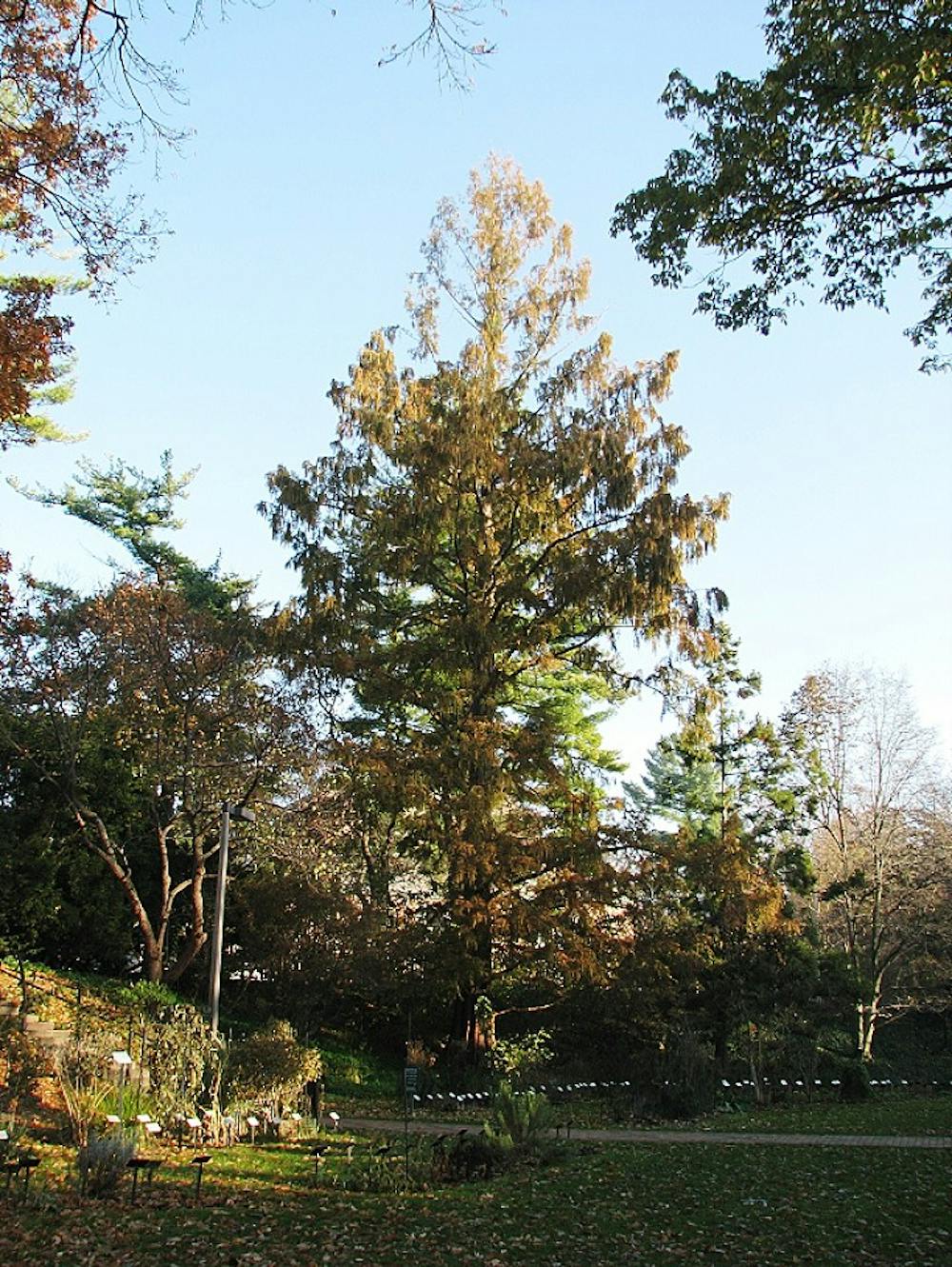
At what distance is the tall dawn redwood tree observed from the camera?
52.9 ft

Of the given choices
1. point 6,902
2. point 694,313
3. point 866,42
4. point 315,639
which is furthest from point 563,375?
point 6,902

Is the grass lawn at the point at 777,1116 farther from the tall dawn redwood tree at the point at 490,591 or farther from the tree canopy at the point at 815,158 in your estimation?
the tree canopy at the point at 815,158

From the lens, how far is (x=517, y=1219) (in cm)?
673

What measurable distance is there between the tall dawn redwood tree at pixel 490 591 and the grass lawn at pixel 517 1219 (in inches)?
290

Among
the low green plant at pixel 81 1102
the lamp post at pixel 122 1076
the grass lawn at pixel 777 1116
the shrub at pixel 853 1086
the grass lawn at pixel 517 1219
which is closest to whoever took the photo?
the grass lawn at pixel 517 1219

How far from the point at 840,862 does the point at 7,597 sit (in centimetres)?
2007

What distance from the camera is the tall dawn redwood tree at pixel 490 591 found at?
16125 millimetres

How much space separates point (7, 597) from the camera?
10555mm

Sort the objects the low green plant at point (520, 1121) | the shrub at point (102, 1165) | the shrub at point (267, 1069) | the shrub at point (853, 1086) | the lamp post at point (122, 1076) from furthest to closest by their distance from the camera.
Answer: the shrub at point (853, 1086) → the shrub at point (267, 1069) → the low green plant at point (520, 1121) → the lamp post at point (122, 1076) → the shrub at point (102, 1165)

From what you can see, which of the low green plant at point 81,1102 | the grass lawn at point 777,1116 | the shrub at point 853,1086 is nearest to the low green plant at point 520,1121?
the grass lawn at point 777,1116

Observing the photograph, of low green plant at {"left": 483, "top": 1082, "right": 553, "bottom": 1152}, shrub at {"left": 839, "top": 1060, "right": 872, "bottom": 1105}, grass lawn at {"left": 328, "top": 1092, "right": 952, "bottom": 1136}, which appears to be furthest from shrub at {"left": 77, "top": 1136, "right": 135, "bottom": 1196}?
shrub at {"left": 839, "top": 1060, "right": 872, "bottom": 1105}

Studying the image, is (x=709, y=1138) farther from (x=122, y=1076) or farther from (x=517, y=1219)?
(x=122, y=1076)

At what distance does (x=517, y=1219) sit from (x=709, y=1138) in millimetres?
5618

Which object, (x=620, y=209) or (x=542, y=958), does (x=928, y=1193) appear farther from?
(x=542, y=958)
